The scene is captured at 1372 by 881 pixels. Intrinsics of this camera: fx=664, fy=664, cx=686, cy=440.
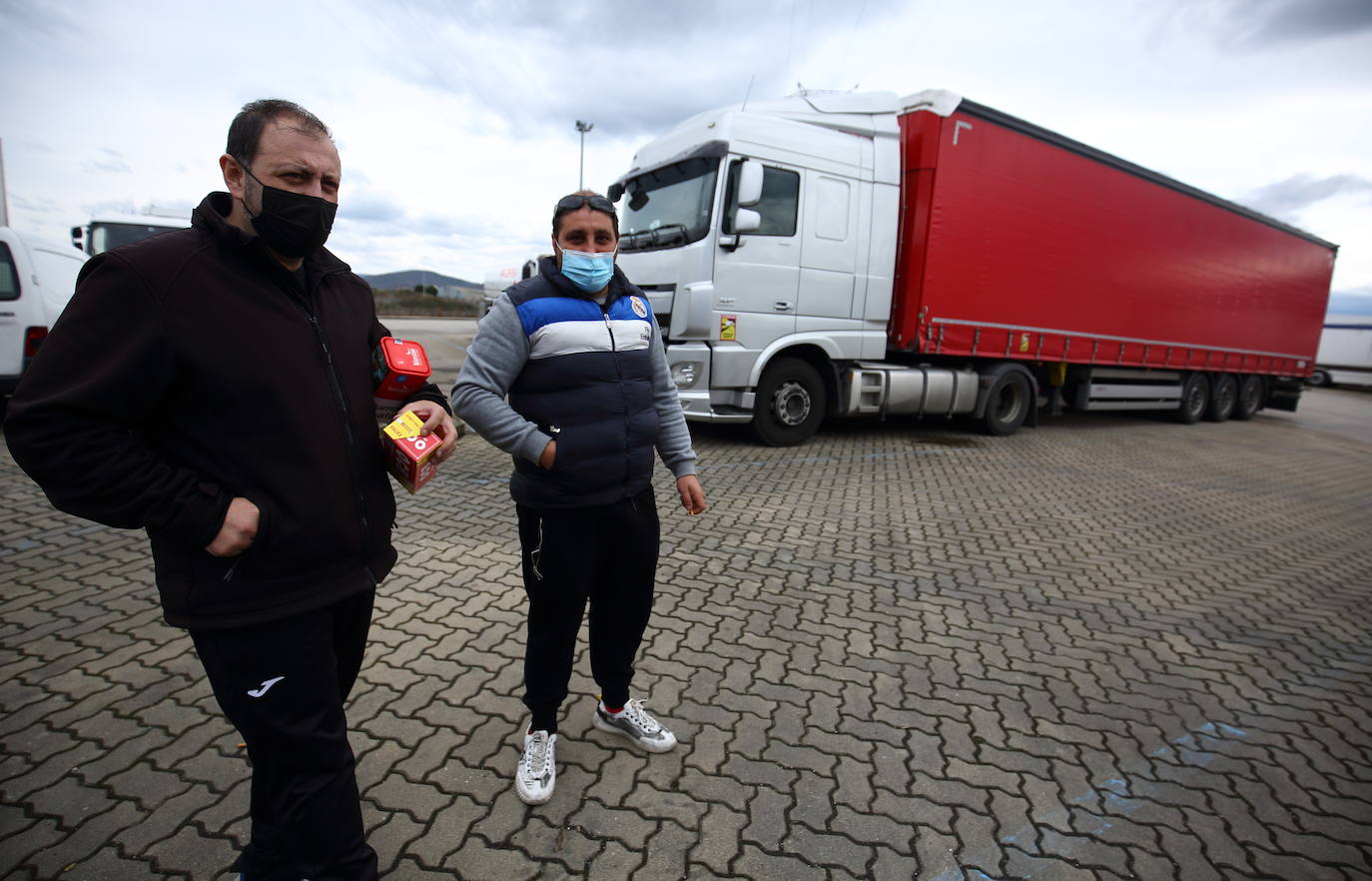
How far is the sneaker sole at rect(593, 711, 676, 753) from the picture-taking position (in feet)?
7.86

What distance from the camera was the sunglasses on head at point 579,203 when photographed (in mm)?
2041

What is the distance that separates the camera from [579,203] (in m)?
2.05

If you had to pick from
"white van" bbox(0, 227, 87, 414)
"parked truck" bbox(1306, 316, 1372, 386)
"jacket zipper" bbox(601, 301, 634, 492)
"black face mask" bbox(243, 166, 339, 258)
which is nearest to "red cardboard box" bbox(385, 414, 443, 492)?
"black face mask" bbox(243, 166, 339, 258)

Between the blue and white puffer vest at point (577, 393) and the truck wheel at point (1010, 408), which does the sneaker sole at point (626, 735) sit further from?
the truck wheel at point (1010, 408)

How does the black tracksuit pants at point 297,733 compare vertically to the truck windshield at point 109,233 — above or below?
below

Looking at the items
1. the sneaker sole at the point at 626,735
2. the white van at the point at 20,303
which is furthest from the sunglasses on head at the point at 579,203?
the white van at the point at 20,303

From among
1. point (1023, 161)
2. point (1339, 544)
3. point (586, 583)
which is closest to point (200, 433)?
point (586, 583)

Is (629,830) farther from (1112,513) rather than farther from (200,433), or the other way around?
(1112,513)

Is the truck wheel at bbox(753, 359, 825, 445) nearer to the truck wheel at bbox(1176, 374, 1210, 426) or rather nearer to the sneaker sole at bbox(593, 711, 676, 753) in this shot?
the sneaker sole at bbox(593, 711, 676, 753)

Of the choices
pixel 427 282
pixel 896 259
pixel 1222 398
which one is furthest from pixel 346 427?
pixel 427 282

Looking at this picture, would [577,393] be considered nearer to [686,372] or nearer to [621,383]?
[621,383]

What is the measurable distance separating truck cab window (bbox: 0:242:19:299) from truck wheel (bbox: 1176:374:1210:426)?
16.4 m

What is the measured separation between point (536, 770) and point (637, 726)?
40cm

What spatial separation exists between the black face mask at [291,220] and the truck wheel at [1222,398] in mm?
15859
